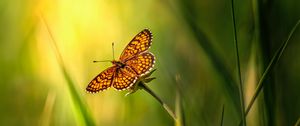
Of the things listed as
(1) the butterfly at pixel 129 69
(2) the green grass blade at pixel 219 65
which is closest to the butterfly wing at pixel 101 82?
(1) the butterfly at pixel 129 69

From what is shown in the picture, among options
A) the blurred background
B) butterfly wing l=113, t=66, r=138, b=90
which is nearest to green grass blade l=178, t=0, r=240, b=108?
the blurred background

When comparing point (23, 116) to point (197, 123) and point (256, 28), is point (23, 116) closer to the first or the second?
point (197, 123)

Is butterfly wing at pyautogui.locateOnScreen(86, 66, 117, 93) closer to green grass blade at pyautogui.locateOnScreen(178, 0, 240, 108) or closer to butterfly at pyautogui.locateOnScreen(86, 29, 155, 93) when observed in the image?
butterfly at pyautogui.locateOnScreen(86, 29, 155, 93)

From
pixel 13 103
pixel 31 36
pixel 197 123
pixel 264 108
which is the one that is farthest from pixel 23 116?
pixel 264 108

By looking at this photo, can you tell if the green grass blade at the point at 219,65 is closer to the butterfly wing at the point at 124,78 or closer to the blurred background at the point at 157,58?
the blurred background at the point at 157,58

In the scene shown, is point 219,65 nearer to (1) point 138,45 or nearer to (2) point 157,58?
(1) point 138,45

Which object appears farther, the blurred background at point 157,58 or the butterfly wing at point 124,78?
the blurred background at point 157,58

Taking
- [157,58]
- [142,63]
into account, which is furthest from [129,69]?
[157,58]
